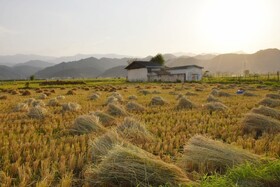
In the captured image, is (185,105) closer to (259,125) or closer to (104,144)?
(259,125)

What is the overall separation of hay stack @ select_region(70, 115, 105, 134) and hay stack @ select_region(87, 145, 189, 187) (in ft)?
11.8

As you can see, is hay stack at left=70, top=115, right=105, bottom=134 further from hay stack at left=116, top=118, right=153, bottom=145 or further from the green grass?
the green grass

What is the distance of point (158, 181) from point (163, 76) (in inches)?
2366

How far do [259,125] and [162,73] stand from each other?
55.9 metres

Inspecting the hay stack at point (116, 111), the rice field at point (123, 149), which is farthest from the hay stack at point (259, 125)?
the hay stack at point (116, 111)

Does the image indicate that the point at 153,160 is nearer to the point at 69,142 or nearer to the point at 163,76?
the point at 69,142

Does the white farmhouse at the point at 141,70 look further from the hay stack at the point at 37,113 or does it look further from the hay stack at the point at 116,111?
the hay stack at the point at 37,113

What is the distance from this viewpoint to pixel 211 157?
5.40 m

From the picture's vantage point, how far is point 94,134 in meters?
8.05

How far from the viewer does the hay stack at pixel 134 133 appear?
7297 mm

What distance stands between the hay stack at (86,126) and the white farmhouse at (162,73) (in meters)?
51.0

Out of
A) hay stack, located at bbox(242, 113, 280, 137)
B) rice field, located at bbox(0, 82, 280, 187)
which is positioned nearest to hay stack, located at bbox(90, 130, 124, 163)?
rice field, located at bbox(0, 82, 280, 187)

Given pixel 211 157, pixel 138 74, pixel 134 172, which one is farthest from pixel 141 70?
pixel 134 172

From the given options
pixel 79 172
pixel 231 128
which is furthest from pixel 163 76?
pixel 79 172
